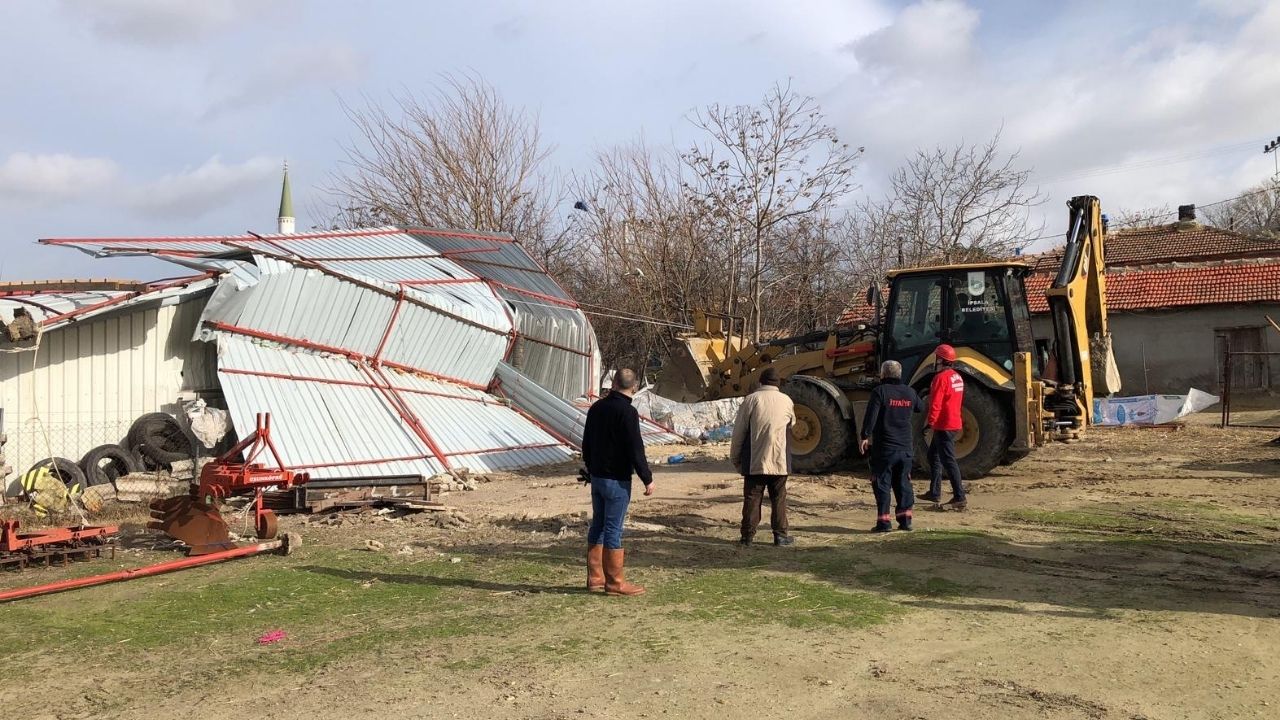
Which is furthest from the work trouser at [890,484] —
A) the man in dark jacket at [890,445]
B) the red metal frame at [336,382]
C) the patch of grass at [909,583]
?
the red metal frame at [336,382]

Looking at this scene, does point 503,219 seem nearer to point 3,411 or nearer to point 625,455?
point 3,411

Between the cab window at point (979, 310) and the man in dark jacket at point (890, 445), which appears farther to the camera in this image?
the cab window at point (979, 310)

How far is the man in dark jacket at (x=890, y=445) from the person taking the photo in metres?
9.61

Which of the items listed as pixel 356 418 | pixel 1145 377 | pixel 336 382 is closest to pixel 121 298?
pixel 336 382

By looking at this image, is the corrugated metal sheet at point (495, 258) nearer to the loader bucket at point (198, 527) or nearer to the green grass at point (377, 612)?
the loader bucket at point (198, 527)

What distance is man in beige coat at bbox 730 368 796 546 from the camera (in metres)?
8.81

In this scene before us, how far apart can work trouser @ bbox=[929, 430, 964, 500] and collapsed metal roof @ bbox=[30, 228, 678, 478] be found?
709 cm

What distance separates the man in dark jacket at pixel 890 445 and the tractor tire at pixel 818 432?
3823 millimetres

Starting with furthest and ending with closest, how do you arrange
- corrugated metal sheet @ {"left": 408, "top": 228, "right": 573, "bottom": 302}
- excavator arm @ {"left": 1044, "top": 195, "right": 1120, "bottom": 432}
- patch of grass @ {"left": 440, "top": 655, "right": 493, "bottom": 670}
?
corrugated metal sheet @ {"left": 408, "top": 228, "right": 573, "bottom": 302} → excavator arm @ {"left": 1044, "top": 195, "right": 1120, "bottom": 432} → patch of grass @ {"left": 440, "top": 655, "right": 493, "bottom": 670}

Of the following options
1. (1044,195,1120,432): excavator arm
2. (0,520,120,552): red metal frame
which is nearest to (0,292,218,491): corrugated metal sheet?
(0,520,120,552): red metal frame

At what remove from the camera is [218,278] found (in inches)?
573

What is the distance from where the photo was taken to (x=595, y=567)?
7426 millimetres

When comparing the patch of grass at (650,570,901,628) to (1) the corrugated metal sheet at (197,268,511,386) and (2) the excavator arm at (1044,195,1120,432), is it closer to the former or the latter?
(2) the excavator arm at (1044,195,1120,432)

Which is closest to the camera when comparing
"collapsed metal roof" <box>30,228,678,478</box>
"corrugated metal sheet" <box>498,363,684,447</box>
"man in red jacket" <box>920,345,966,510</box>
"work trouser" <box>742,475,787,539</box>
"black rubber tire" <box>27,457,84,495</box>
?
"work trouser" <box>742,475,787,539</box>
